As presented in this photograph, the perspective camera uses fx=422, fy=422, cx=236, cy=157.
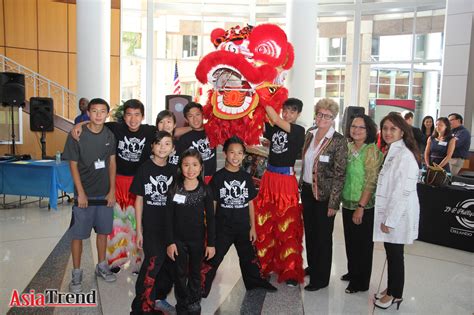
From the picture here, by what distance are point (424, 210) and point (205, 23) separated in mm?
9931

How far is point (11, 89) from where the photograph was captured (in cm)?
737

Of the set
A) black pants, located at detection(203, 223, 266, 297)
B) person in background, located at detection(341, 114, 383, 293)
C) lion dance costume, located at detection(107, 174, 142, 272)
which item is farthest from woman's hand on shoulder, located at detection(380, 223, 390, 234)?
lion dance costume, located at detection(107, 174, 142, 272)

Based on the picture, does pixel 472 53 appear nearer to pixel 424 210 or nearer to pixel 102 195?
pixel 424 210

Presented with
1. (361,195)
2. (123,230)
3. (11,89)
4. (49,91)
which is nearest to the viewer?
(361,195)

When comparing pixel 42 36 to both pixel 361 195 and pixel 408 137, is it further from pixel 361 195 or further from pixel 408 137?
pixel 408 137

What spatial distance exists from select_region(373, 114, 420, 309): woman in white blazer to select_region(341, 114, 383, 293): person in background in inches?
7.5

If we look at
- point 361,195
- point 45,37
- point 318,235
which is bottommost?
point 318,235

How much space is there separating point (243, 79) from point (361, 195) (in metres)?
1.19

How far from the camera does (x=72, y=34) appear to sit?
11.7 metres

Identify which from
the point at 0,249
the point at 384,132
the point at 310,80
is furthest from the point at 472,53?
the point at 0,249

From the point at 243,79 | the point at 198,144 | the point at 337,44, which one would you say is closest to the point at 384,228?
the point at 243,79

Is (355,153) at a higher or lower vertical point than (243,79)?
lower

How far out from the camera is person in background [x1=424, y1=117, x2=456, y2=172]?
5918mm

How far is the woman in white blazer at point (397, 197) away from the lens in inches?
105
